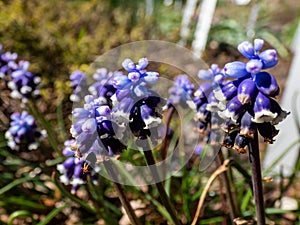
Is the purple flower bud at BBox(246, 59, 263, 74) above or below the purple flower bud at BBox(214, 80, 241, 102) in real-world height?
above

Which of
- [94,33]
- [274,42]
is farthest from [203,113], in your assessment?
[274,42]

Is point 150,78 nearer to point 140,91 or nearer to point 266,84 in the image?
point 140,91

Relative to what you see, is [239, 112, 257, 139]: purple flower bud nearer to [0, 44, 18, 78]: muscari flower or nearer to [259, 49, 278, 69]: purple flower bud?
[259, 49, 278, 69]: purple flower bud

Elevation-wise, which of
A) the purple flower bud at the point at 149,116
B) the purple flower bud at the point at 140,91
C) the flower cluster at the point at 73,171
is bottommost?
the flower cluster at the point at 73,171

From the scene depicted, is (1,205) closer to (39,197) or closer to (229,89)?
(39,197)

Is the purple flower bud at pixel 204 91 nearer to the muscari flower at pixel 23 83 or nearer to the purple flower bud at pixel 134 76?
the purple flower bud at pixel 134 76

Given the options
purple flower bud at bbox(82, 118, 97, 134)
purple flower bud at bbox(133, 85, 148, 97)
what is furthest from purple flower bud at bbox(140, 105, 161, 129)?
purple flower bud at bbox(82, 118, 97, 134)

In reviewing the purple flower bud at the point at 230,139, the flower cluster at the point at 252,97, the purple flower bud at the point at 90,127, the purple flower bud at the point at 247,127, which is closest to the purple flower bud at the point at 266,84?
the flower cluster at the point at 252,97
